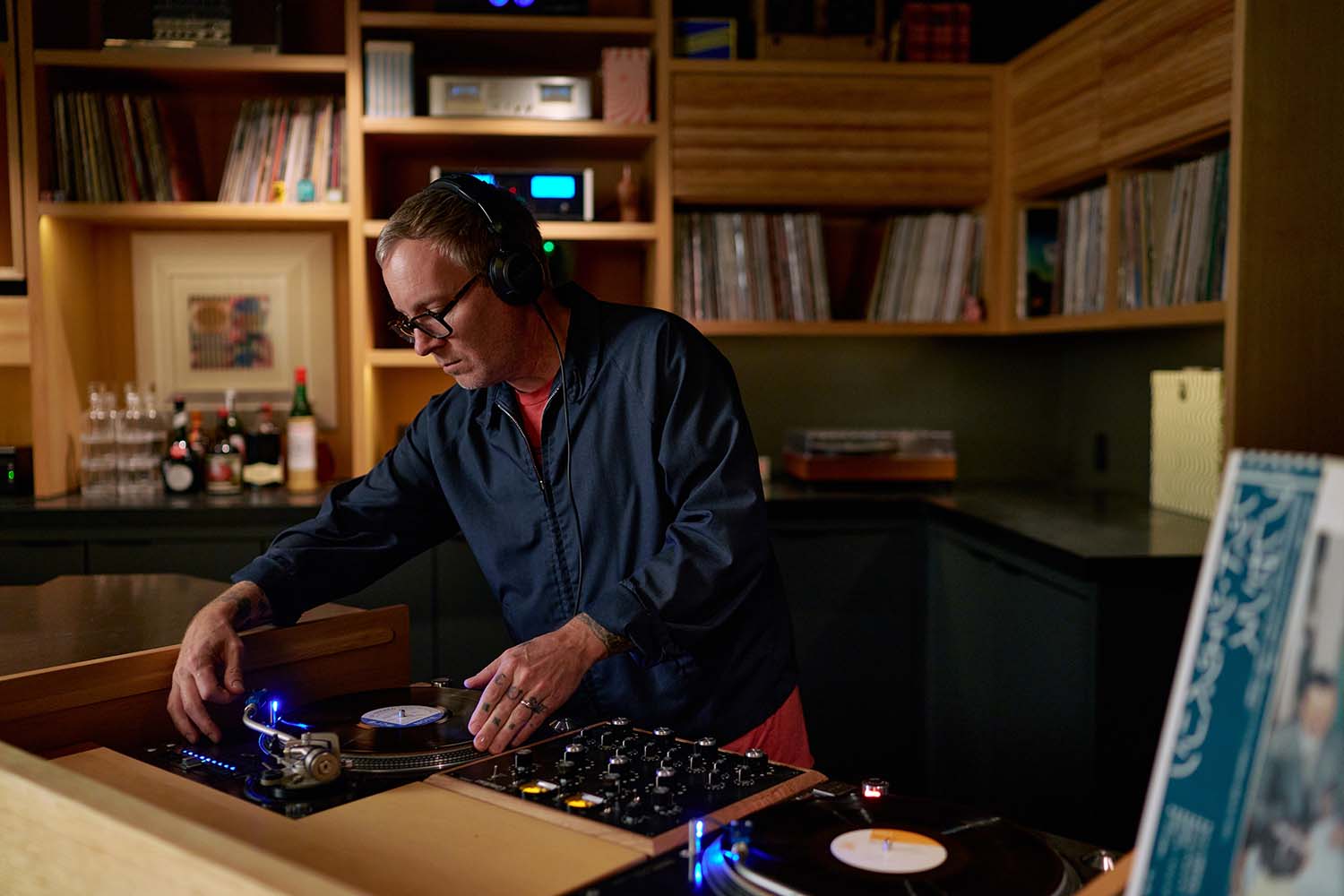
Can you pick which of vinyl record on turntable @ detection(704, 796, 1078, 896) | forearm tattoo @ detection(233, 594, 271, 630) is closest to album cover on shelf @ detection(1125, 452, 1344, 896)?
vinyl record on turntable @ detection(704, 796, 1078, 896)

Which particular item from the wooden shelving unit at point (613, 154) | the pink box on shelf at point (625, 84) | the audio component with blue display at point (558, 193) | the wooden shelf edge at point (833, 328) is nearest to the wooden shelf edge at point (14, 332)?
the wooden shelving unit at point (613, 154)

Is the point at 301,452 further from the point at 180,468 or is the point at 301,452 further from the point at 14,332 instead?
the point at 14,332

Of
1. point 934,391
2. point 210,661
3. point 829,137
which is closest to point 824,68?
point 829,137

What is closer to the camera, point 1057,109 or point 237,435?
point 1057,109

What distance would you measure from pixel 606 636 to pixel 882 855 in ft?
1.76

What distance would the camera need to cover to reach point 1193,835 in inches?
23.5

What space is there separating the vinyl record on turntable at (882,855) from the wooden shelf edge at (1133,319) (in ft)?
5.65

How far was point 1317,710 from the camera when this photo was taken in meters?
0.54

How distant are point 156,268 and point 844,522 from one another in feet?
7.06

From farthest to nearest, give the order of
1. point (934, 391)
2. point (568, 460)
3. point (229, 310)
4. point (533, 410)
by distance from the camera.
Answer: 1. point (934, 391)
2. point (229, 310)
3. point (533, 410)
4. point (568, 460)

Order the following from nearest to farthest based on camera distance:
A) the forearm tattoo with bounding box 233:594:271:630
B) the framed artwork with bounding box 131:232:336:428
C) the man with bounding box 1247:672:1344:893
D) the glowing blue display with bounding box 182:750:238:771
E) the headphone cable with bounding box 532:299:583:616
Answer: the man with bounding box 1247:672:1344:893
the glowing blue display with bounding box 182:750:238:771
the forearm tattoo with bounding box 233:594:271:630
the headphone cable with bounding box 532:299:583:616
the framed artwork with bounding box 131:232:336:428

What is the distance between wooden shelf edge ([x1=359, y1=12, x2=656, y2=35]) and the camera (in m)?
3.26

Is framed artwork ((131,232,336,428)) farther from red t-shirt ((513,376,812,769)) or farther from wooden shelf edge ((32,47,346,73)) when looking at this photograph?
red t-shirt ((513,376,812,769))

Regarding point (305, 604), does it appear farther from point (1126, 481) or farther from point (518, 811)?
point (1126, 481)
